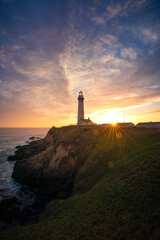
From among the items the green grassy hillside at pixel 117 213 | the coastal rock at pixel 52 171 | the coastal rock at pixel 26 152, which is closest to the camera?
the green grassy hillside at pixel 117 213

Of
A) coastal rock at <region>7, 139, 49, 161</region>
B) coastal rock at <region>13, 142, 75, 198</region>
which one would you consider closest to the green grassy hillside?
coastal rock at <region>13, 142, 75, 198</region>

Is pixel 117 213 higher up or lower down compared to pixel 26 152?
higher up

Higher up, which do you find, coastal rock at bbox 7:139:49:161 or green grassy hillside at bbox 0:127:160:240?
green grassy hillside at bbox 0:127:160:240

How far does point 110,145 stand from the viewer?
77.3 ft

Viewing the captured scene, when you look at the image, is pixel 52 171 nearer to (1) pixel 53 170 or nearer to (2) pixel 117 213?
(1) pixel 53 170

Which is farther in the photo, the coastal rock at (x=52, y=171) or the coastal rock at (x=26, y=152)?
the coastal rock at (x=26, y=152)

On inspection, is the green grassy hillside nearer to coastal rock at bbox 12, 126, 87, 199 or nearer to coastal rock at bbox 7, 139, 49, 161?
coastal rock at bbox 12, 126, 87, 199

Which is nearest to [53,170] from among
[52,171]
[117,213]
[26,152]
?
[52,171]

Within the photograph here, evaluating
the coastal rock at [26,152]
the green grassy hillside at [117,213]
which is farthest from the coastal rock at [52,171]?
the coastal rock at [26,152]

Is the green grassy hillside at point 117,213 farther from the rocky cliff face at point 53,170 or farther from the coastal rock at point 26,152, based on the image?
the coastal rock at point 26,152

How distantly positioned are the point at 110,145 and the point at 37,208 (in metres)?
16.9

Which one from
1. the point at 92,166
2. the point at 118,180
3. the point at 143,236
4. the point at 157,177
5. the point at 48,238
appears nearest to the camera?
the point at 143,236

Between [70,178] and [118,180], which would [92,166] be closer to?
[70,178]

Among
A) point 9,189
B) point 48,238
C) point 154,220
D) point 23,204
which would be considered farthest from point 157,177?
point 9,189
